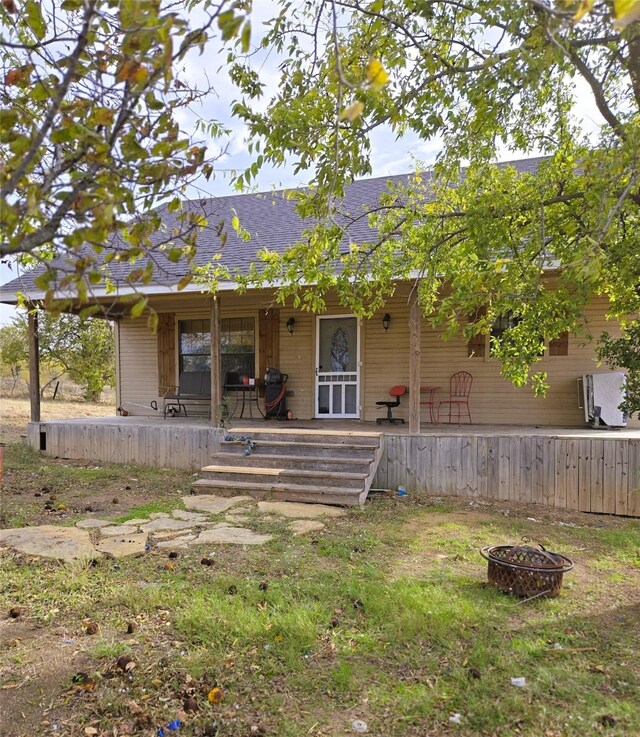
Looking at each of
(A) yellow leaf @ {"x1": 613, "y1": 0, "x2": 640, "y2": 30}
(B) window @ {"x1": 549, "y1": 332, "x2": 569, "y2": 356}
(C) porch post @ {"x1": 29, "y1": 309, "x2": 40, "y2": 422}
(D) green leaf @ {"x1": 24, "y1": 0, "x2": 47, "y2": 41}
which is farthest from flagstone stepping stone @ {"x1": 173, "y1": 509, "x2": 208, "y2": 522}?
(B) window @ {"x1": 549, "y1": 332, "x2": 569, "y2": 356}

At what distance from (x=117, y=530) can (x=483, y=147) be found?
4599 mm

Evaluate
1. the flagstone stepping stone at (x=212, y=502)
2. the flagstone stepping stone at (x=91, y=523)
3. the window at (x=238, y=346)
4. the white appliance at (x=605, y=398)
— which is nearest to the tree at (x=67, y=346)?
the window at (x=238, y=346)

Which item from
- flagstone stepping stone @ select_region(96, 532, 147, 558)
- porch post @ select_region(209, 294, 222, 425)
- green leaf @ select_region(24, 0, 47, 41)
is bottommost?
flagstone stepping stone @ select_region(96, 532, 147, 558)

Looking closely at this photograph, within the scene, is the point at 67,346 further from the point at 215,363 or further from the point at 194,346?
the point at 215,363

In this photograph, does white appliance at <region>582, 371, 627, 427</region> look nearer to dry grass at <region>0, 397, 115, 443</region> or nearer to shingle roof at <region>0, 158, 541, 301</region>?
shingle roof at <region>0, 158, 541, 301</region>

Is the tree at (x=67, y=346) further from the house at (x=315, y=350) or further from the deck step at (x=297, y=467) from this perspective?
the deck step at (x=297, y=467)

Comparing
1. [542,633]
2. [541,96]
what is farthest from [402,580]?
[541,96]

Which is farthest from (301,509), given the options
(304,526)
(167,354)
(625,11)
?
(167,354)

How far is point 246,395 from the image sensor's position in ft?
31.9

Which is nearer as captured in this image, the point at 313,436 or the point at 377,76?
the point at 377,76

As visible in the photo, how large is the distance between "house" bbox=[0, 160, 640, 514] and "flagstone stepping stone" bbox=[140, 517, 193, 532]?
273cm

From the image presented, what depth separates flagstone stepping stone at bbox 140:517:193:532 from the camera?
4.57 m

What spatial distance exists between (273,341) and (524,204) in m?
6.05

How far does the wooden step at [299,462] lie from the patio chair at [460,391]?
2.86 meters
